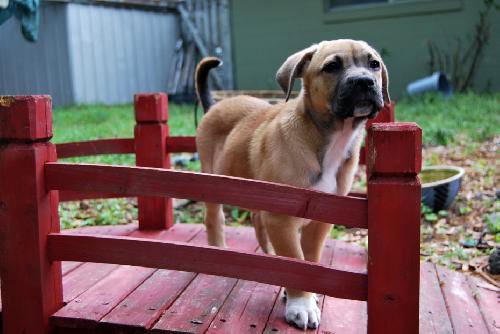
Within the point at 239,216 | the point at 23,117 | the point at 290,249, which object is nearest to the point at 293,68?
the point at 290,249

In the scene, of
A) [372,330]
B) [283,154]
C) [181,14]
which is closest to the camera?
[372,330]

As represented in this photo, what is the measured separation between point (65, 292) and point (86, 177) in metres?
0.93

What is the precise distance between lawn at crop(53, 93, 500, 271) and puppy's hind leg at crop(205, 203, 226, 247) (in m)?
1.64

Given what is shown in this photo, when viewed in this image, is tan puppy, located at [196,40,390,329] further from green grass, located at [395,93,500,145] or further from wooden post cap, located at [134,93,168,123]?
green grass, located at [395,93,500,145]

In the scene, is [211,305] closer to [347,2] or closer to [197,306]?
[197,306]

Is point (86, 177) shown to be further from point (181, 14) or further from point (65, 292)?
point (181, 14)

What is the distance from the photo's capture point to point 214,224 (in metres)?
3.84

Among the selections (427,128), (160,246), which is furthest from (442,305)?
(427,128)

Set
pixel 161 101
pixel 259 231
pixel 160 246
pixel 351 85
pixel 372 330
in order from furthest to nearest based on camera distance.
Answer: pixel 161 101
pixel 259 231
pixel 351 85
pixel 160 246
pixel 372 330

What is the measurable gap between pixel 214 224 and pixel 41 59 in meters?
10.4

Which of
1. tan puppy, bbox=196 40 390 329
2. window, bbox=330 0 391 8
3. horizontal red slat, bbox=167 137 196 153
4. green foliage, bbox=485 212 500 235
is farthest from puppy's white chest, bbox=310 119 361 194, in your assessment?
window, bbox=330 0 391 8

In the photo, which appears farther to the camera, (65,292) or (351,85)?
(65,292)

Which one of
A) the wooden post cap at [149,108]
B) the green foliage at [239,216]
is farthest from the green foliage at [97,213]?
the wooden post cap at [149,108]

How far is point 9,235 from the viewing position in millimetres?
2650
